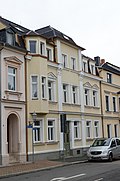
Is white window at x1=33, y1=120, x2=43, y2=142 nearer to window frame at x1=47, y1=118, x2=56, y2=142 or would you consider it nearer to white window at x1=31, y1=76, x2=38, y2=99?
window frame at x1=47, y1=118, x2=56, y2=142

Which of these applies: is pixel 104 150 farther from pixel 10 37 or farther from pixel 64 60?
pixel 10 37

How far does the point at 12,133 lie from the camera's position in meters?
24.0

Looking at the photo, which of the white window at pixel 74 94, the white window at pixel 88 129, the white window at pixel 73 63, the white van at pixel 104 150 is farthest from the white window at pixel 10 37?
the white window at pixel 88 129

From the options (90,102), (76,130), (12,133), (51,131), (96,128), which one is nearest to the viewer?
(12,133)

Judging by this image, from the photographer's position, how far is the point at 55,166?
21219 millimetres

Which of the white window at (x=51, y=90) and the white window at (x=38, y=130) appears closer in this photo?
the white window at (x=38, y=130)

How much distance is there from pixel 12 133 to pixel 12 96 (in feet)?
9.27

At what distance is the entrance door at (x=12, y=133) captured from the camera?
78.0 ft

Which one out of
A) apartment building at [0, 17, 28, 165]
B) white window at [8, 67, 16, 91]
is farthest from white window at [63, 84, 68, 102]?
white window at [8, 67, 16, 91]

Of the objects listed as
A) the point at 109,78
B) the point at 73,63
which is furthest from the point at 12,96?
the point at 109,78

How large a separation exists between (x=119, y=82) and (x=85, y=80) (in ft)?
34.8

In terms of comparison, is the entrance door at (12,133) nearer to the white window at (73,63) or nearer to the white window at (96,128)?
the white window at (73,63)

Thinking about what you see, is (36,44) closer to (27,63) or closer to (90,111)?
(27,63)

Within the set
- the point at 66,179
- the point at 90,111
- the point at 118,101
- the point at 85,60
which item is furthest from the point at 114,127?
the point at 66,179
